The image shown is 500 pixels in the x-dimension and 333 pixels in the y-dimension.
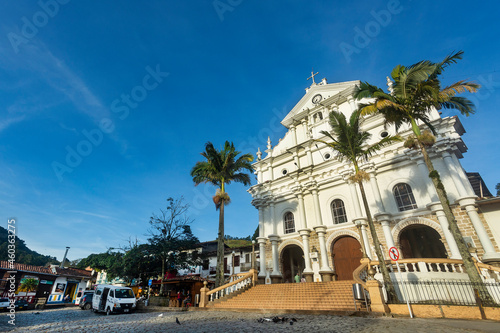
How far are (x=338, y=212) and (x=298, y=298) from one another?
344 inches

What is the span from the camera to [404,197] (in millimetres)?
16859

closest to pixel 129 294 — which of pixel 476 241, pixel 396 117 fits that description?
pixel 396 117

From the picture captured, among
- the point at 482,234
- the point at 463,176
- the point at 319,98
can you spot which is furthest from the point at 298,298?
the point at 319,98

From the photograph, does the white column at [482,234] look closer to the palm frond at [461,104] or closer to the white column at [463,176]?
the white column at [463,176]

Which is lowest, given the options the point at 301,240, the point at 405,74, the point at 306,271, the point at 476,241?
the point at 306,271

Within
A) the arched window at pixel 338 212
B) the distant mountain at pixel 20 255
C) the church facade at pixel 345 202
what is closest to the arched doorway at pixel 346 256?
the church facade at pixel 345 202

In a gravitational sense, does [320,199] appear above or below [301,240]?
above

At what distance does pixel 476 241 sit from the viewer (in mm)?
13000

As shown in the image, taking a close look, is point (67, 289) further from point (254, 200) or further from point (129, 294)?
point (254, 200)

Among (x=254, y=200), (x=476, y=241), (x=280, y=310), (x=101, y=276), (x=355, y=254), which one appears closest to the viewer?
(x=280, y=310)

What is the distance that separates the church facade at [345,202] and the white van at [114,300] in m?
10.6

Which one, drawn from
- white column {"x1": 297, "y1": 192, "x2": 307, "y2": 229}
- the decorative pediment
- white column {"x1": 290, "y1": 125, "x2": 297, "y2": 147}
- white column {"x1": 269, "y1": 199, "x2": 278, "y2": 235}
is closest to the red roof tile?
white column {"x1": 269, "y1": 199, "x2": 278, "y2": 235}

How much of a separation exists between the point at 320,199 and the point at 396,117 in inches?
408

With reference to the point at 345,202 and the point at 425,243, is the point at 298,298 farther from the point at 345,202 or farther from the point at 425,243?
the point at 425,243
